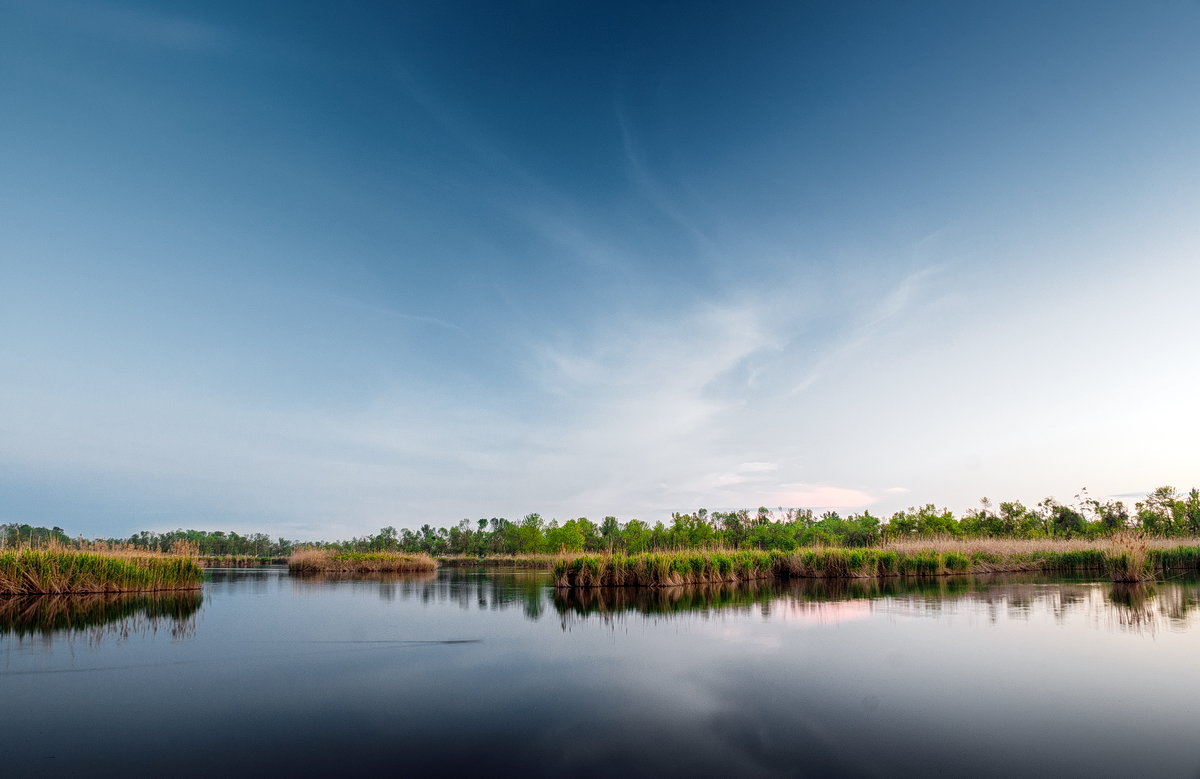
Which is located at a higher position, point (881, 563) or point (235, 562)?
point (881, 563)

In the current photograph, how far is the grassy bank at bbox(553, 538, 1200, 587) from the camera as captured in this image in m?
23.7

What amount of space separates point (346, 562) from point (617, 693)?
122ft

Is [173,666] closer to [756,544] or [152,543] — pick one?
[152,543]

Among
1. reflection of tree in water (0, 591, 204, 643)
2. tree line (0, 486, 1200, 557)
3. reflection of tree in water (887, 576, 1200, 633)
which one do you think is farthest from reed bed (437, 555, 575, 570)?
reflection of tree in water (887, 576, 1200, 633)

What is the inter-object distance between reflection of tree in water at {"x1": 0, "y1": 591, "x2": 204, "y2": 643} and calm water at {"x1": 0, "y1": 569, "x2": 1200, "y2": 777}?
0.15m

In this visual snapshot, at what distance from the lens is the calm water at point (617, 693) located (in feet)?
18.2

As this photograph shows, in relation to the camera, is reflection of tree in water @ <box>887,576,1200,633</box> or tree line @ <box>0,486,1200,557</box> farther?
tree line @ <box>0,486,1200,557</box>

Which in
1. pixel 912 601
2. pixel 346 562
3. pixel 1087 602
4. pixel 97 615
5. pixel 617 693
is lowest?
pixel 346 562

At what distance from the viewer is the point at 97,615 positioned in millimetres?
14703

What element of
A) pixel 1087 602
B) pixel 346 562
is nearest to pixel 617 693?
pixel 1087 602

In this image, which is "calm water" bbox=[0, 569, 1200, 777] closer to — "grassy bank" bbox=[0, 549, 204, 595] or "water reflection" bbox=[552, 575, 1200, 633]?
"water reflection" bbox=[552, 575, 1200, 633]

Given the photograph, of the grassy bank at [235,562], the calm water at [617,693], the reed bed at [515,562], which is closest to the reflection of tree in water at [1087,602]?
the calm water at [617,693]

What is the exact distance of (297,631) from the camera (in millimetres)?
13688

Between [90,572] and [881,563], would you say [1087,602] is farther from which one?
[90,572]
